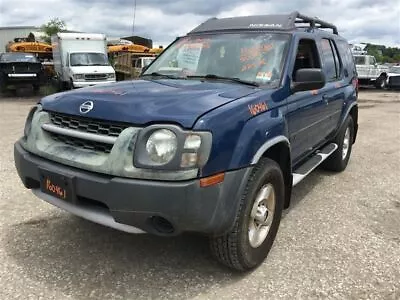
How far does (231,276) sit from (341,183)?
3.01 metres

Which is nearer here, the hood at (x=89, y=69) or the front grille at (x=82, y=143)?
the front grille at (x=82, y=143)

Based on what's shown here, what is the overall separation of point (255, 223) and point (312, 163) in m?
1.63

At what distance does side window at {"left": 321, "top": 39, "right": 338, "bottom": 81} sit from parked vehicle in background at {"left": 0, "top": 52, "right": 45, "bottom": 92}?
17.8 meters

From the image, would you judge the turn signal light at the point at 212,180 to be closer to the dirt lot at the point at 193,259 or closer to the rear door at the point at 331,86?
the dirt lot at the point at 193,259

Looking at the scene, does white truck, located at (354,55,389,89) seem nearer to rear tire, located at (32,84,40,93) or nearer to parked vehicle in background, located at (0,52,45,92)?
parked vehicle in background, located at (0,52,45,92)

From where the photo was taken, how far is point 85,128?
119 inches

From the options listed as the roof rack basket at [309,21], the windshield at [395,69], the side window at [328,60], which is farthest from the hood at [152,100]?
the windshield at [395,69]

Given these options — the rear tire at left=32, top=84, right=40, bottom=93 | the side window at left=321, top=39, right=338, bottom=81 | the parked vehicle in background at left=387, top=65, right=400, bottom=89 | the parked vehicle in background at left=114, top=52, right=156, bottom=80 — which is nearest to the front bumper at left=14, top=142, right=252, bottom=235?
the side window at left=321, top=39, right=338, bottom=81

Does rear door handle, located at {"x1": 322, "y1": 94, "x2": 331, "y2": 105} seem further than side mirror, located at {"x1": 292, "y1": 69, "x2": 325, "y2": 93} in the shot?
Yes

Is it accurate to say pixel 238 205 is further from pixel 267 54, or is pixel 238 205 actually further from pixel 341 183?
pixel 341 183

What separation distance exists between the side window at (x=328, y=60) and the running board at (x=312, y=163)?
0.86m

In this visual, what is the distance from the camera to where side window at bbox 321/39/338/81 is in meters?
5.00

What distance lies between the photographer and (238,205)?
2877 millimetres

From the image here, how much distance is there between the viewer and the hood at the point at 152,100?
2.73 meters
